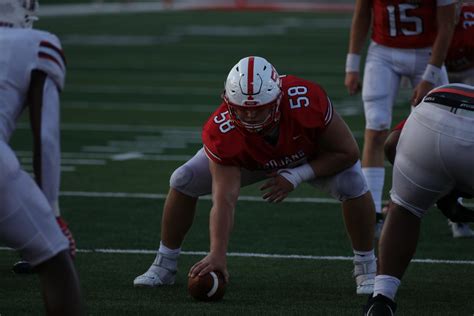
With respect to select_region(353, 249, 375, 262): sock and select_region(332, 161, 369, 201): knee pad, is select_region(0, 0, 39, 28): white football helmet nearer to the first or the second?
select_region(332, 161, 369, 201): knee pad

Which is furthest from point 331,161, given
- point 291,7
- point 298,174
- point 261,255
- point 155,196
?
point 291,7

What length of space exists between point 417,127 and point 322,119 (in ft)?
2.36

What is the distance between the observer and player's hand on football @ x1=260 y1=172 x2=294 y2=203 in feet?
17.0

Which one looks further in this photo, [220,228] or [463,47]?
[463,47]

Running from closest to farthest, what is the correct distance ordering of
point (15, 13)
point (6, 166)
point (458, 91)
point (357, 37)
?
point (6, 166), point (15, 13), point (458, 91), point (357, 37)

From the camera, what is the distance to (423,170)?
182 inches

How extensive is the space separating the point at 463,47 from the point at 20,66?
420 cm

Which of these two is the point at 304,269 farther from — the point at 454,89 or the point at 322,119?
the point at 454,89

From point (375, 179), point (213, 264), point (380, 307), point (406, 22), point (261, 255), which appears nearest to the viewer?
point (380, 307)

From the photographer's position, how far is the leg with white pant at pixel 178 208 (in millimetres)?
5680

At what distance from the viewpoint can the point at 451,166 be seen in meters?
4.56

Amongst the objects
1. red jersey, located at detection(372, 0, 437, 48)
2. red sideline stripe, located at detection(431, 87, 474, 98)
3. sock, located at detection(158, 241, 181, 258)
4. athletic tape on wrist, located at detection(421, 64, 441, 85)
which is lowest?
sock, located at detection(158, 241, 181, 258)

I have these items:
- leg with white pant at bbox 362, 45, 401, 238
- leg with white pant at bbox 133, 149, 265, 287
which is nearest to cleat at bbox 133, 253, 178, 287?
leg with white pant at bbox 133, 149, 265, 287

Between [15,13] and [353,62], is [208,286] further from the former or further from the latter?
[353,62]
